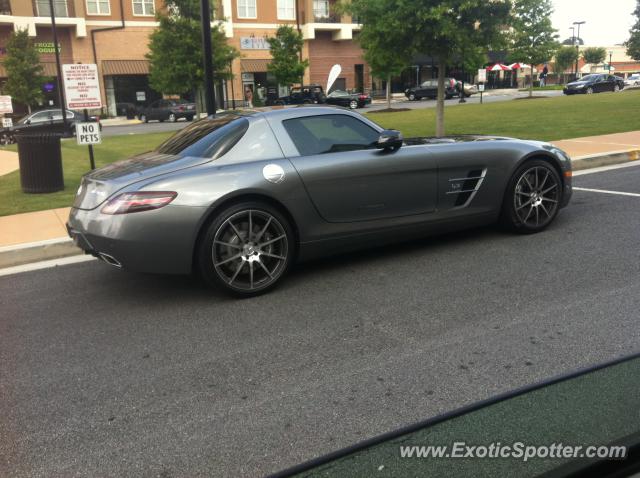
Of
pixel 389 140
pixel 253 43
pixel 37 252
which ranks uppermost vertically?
pixel 253 43

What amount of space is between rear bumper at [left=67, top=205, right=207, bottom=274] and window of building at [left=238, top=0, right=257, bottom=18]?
4898 centimetres

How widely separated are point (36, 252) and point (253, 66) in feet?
154

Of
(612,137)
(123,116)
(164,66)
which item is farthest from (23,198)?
(123,116)

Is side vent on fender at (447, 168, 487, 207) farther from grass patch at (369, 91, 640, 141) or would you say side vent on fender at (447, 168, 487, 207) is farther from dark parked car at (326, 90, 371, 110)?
dark parked car at (326, 90, 371, 110)

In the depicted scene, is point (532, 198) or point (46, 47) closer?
point (532, 198)

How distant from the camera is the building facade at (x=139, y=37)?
43.2 meters

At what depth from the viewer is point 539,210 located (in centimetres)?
617

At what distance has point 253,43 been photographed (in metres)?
50.2

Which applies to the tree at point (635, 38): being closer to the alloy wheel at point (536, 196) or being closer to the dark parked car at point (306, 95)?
the dark parked car at point (306, 95)

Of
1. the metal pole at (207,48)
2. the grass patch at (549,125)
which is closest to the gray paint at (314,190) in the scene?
the metal pole at (207,48)

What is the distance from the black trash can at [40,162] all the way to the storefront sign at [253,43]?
4275 cm

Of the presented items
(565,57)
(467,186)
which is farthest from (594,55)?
(467,186)

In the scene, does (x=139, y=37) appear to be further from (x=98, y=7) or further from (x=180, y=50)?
(x=180, y=50)

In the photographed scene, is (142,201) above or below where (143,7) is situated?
below
